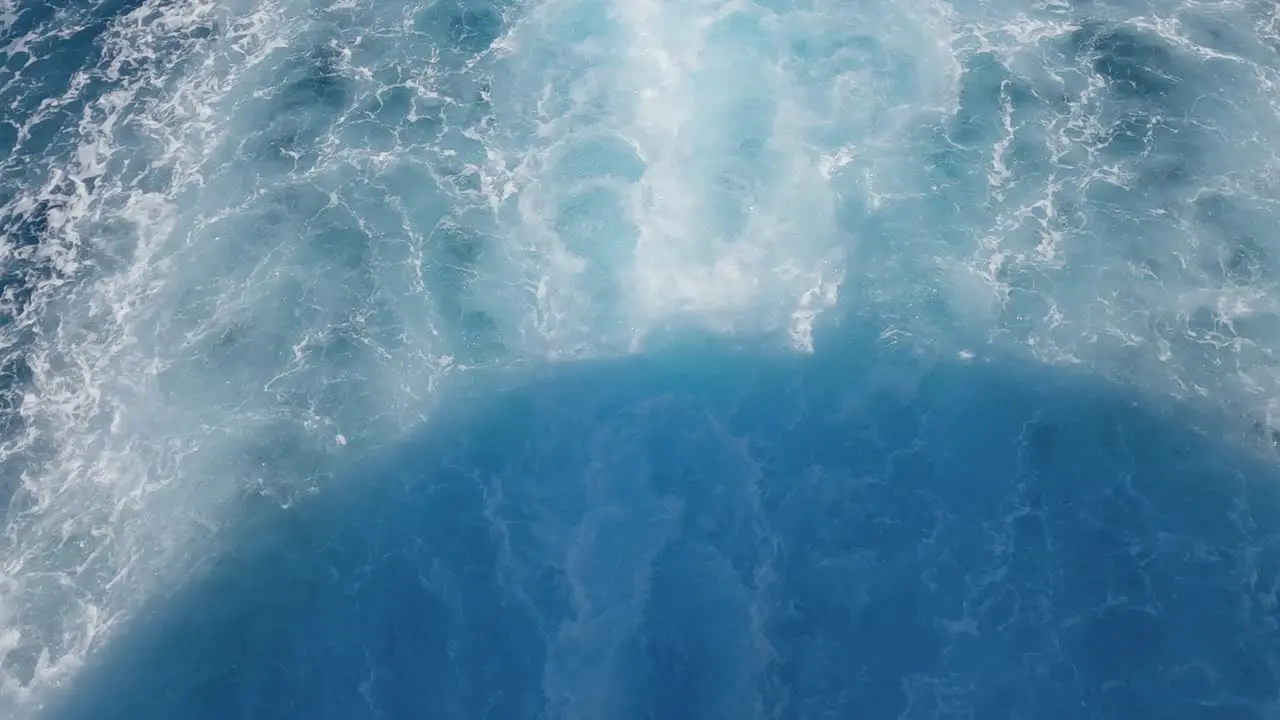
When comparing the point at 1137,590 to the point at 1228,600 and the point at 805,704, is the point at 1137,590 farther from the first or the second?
the point at 805,704

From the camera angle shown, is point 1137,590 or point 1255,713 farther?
point 1137,590

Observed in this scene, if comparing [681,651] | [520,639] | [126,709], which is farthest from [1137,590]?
[126,709]

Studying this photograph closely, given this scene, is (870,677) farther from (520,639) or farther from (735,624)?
(520,639)

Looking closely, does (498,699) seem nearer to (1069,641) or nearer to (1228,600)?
(1069,641)

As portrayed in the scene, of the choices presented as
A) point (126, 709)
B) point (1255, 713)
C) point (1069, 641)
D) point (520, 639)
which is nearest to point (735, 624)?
point (520, 639)

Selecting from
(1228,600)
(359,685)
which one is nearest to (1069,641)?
(1228,600)

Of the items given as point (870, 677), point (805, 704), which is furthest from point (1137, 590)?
point (805, 704)
